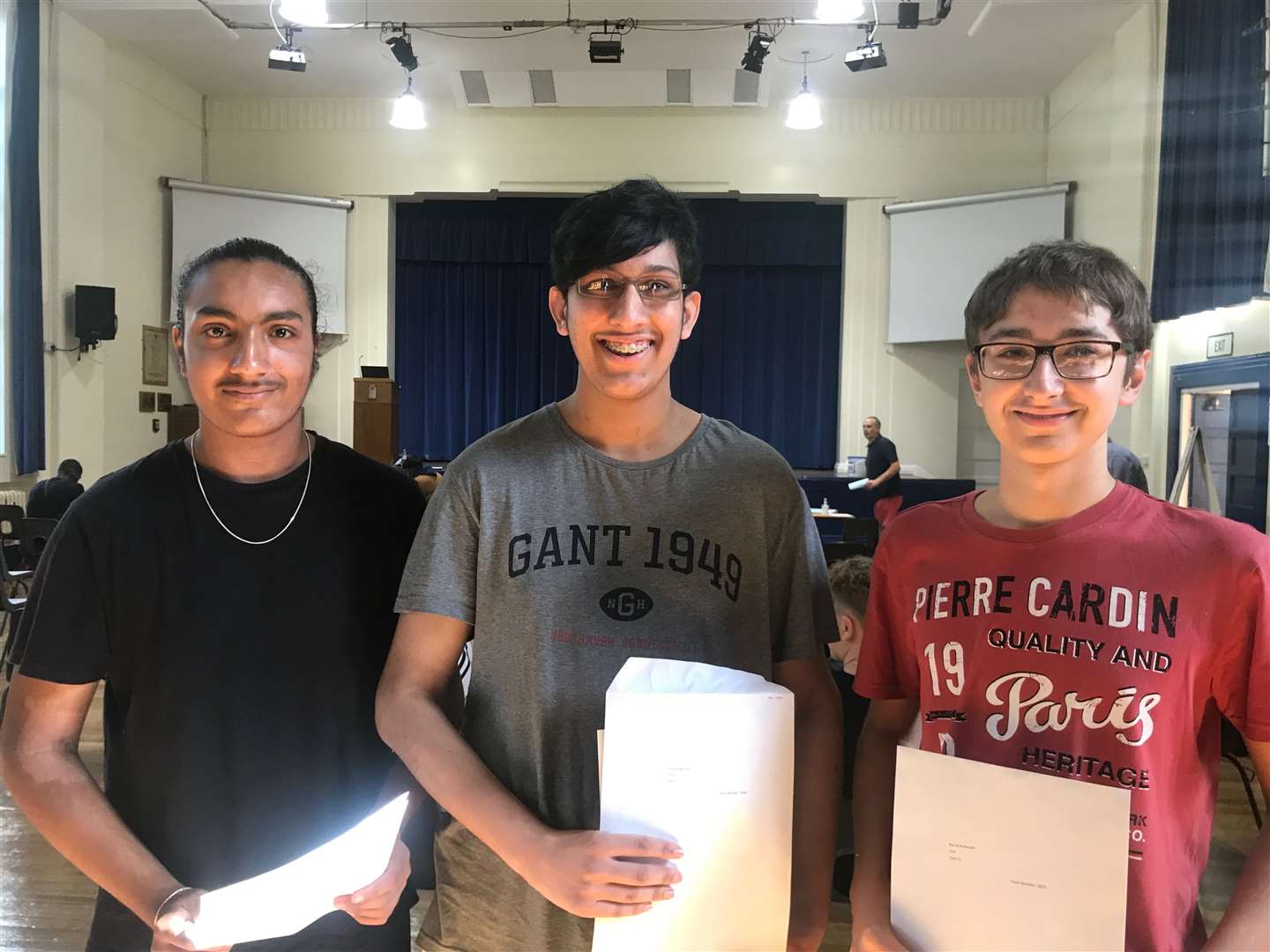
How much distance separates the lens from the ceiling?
718 cm

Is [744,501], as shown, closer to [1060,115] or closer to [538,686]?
[538,686]

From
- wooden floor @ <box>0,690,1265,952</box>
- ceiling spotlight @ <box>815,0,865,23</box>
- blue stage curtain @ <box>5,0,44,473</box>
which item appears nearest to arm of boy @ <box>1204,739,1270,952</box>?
wooden floor @ <box>0,690,1265,952</box>

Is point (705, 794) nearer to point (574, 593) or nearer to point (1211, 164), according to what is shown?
point (574, 593)

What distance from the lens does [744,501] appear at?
3.74 feet

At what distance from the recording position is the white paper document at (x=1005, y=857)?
0.86 m

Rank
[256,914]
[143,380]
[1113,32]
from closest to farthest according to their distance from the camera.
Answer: [256,914] < [1113,32] < [143,380]

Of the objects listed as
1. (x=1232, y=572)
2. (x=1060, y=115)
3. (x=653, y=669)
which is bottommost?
(x=653, y=669)

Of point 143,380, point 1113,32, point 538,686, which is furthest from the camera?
point 143,380

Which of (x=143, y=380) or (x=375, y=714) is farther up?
(x=143, y=380)

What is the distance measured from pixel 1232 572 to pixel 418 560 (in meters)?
0.94

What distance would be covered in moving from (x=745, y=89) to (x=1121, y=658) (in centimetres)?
831

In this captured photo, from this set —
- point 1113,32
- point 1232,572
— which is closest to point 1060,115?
point 1113,32

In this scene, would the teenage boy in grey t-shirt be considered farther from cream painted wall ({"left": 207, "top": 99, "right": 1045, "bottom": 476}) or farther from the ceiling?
cream painted wall ({"left": 207, "top": 99, "right": 1045, "bottom": 476})

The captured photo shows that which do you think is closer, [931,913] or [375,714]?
[931,913]
